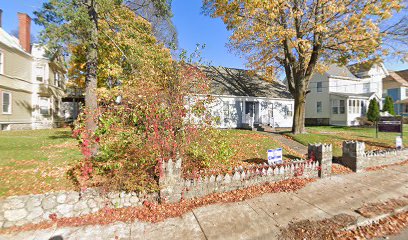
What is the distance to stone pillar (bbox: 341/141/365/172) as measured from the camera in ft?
25.0

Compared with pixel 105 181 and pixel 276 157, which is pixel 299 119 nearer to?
pixel 276 157

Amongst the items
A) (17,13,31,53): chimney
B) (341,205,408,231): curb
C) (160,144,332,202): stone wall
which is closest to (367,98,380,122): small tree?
(160,144,332,202): stone wall

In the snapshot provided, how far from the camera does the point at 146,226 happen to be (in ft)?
13.3

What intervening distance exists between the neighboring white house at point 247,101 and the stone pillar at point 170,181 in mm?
13384

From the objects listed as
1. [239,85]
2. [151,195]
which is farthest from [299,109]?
[151,195]

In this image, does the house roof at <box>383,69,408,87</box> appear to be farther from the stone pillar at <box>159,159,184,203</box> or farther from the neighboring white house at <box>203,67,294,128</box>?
the stone pillar at <box>159,159,184,203</box>

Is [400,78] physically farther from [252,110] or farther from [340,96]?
[252,110]

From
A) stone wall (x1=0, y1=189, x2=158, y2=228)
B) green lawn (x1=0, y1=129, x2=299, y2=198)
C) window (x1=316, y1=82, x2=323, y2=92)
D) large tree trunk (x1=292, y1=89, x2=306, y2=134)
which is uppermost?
window (x1=316, y1=82, x2=323, y2=92)

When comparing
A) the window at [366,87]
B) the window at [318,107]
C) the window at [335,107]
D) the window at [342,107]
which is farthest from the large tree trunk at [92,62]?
the window at [366,87]

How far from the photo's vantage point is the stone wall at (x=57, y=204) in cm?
394

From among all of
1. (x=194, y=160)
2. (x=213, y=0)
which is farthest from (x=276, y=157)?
(x=213, y=0)

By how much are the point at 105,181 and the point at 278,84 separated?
24480 mm

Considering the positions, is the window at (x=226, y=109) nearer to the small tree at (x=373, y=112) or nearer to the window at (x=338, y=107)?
the window at (x=338, y=107)

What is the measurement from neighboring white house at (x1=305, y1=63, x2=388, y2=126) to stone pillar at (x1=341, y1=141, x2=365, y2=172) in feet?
68.5
